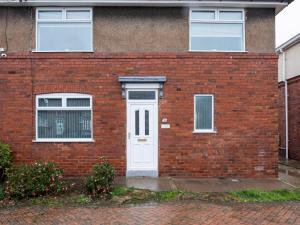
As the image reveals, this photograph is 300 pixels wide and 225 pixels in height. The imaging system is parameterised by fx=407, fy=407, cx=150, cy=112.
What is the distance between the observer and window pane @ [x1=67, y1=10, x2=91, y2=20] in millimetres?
12859

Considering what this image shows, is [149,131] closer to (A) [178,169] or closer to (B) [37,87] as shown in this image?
(A) [178,169]

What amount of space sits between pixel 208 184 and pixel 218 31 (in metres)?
4.89

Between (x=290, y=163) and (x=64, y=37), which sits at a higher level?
(x=64, y=37)

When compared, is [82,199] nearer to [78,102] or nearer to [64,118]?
[64,118]

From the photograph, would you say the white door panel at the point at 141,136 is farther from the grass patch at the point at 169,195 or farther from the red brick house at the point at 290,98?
the red brick house at the point at 290,98

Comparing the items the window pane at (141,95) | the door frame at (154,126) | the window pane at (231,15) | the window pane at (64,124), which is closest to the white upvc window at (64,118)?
the window pane at (64,124)

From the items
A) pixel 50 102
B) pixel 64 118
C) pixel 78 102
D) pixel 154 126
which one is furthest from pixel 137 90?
pixel 50 102

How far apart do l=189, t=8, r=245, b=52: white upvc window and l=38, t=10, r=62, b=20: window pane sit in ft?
13.9

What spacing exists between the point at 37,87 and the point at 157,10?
14.7 feet

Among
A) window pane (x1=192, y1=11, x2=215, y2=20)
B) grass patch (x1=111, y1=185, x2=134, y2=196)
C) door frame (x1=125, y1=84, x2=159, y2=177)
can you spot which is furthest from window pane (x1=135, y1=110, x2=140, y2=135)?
window pane (x1=192, y1=11, x2=215, y2=20)

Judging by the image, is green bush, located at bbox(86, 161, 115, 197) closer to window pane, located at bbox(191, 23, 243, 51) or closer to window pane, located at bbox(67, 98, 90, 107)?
window pane, located at bbox(67, 98, 90, 107)

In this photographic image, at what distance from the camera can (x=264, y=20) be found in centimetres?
1302

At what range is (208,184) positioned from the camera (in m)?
11.7

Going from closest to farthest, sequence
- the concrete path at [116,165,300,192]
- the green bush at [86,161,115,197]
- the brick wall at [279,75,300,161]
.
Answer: the green bush at [86,161,115,197], the concrete path at [116,165,300,192], the brick wall at [279,75,300,161]
